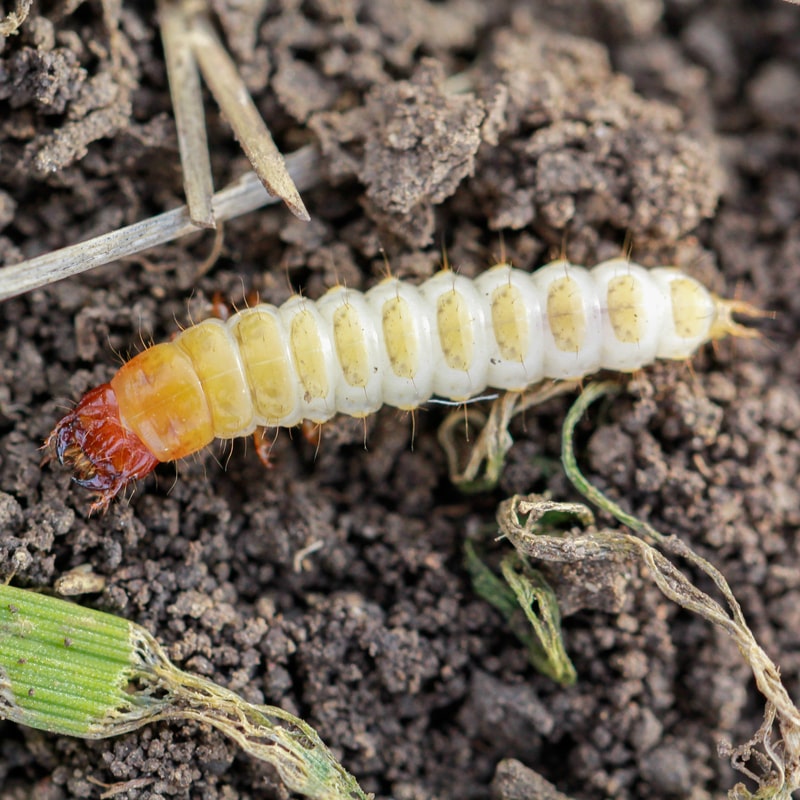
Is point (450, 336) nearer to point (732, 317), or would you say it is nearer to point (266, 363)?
point (266, 363)

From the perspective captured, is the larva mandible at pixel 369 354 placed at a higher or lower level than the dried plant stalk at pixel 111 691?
higher

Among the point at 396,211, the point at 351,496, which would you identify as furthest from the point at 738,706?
the point at 396,211

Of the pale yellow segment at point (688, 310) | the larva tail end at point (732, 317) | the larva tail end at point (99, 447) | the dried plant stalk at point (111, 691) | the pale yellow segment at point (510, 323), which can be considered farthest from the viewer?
the larva tail end at point (732, 317)

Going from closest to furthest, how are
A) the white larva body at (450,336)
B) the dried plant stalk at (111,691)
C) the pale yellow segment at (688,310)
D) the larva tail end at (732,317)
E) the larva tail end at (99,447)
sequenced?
the dried plant stalk at (111,691), the larva tail end at (99,447), the white larva body at (450,336), the pale yellow segment at (688,310), the larva tail end at (732,317)

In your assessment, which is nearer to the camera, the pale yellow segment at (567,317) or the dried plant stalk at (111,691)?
the dried plant stalk at (111,691)

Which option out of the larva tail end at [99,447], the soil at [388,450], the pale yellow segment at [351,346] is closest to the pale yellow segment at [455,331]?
the pale yellow segment at [351,346]

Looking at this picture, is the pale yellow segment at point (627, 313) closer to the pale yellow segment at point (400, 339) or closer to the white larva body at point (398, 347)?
the white larva body at point (398, 347)

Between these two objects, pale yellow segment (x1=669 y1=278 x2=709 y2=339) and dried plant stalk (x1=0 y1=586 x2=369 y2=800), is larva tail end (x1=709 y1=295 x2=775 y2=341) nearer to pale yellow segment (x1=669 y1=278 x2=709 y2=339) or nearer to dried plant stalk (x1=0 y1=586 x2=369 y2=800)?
pale yellow segment (x1=669 y1=278 x2=709 y2=339)

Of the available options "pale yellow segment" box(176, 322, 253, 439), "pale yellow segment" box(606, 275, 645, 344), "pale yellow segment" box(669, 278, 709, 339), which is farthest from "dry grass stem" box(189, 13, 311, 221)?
"pale yellow segment" box(669, 278, 709, 339)
